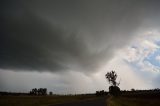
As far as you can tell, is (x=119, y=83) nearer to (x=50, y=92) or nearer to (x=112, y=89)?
(x=112, y=89)

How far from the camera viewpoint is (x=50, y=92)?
19812 centimetres

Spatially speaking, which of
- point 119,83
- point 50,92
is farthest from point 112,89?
point 50,92

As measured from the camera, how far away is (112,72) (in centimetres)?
12800

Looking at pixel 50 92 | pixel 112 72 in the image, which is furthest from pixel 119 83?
pixel 50 92

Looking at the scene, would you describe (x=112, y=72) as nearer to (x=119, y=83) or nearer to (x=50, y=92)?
(x=119, y=83)

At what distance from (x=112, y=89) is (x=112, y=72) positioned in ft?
38.7

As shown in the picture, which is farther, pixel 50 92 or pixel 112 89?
pixel 50 92

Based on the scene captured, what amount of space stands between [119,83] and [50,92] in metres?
86.5

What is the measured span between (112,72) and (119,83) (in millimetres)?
7300

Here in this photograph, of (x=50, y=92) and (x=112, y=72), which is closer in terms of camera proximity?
(x=112, y=72)

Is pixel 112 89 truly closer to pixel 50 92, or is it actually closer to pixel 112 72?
pixel 112 72

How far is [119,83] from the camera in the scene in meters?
128

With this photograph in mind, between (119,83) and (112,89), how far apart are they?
7619mm

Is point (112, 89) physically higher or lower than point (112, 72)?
lower
